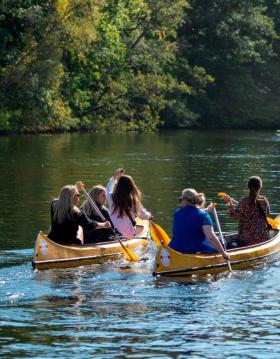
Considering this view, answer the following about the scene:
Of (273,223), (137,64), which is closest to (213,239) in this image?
(273,223)

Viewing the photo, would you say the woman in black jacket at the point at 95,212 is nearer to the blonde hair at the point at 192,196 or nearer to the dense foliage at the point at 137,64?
the blonde hair at the point at 192,196

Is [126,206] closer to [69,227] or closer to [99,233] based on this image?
[99,233]

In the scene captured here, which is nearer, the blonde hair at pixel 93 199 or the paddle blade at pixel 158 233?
the blonde hair at pixel 93 199

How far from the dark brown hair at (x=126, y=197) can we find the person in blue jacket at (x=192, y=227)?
2.38m

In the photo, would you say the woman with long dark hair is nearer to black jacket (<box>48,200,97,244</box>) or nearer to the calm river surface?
the calm river surface

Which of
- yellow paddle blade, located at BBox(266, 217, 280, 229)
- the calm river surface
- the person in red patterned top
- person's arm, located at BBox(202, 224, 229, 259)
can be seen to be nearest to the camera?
the calm river surface

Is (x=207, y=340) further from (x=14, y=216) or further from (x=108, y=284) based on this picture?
(x=14, y=216)

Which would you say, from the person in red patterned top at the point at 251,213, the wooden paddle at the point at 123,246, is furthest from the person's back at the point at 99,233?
the person in red patterned top at the point at 251,213

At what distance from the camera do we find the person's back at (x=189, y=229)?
17.0 meters

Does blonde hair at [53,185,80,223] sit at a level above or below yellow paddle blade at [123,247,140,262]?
above

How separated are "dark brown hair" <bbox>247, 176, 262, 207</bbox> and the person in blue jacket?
141 cm

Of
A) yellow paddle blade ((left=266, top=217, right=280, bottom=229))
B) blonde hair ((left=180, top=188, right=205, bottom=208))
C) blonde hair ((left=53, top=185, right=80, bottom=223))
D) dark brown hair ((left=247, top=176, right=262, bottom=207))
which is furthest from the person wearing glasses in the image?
yellow paddle blade ((left=266, top=217, right=280, bottom=229))

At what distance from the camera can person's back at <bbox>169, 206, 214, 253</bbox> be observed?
17047 mm

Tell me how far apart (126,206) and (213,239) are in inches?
115
